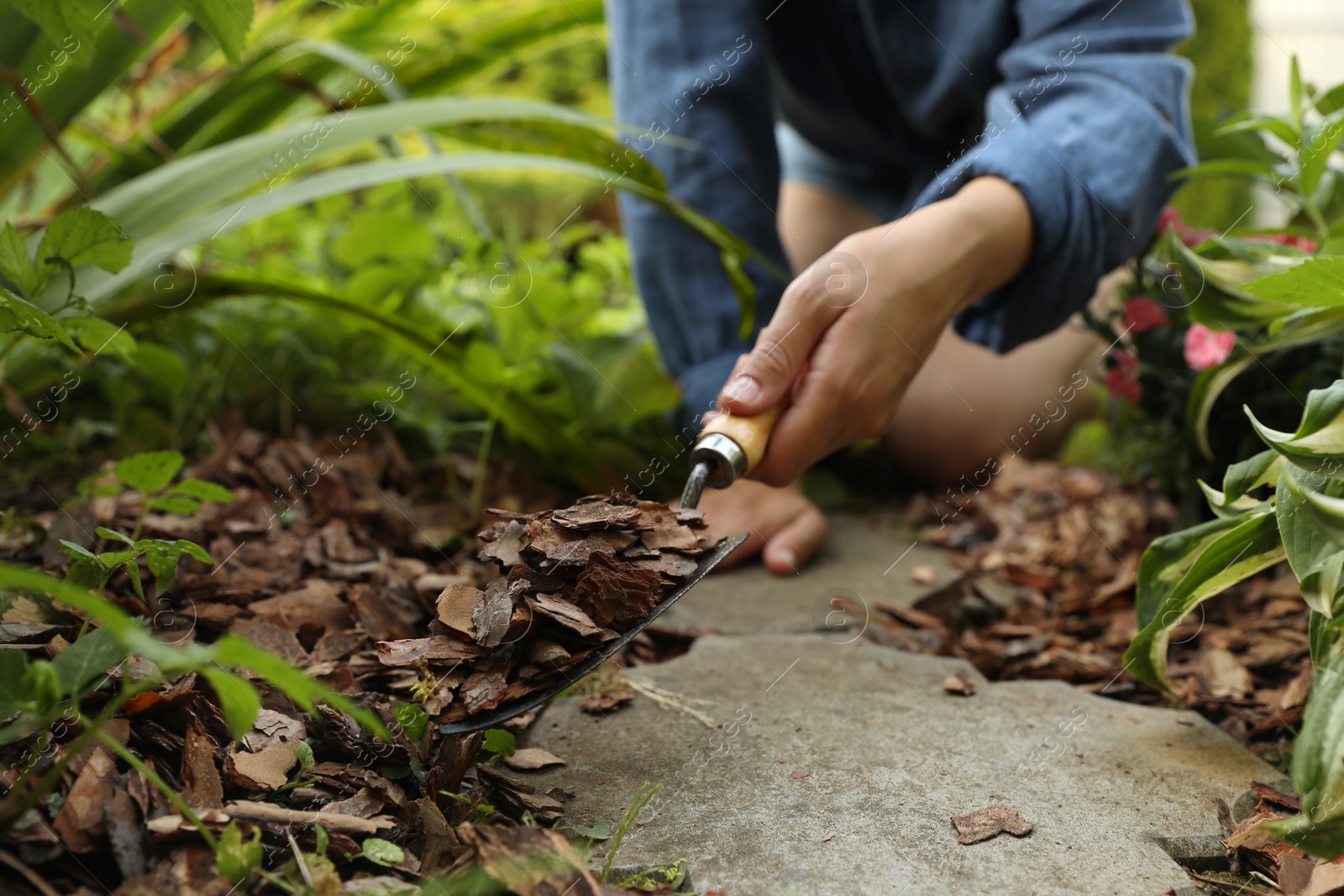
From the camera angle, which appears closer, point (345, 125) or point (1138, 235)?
point (345, 125)

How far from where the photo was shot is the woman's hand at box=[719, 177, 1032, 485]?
3.43 feet

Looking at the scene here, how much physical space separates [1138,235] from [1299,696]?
2.49ft

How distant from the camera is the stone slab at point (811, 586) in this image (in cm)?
133

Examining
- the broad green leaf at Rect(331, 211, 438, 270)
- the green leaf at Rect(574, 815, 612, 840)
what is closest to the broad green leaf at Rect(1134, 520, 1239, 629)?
the green leaf at Rect(574, 815, 612, 840)

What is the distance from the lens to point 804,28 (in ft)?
6.34

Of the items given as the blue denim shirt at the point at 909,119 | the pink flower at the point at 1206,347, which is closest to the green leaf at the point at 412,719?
the blue denim shirt at the point at 909,119

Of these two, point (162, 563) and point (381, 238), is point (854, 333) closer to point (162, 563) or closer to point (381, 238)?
point (162, 563)

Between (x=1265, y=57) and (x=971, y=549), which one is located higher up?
(x=971, y=549)

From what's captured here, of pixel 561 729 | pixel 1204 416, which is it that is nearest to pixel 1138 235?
pixel 1204 416

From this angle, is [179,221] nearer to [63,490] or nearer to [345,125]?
[345,125]

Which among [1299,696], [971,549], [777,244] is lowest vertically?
[971,549]

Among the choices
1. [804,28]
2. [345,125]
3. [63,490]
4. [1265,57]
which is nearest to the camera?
[345,125]

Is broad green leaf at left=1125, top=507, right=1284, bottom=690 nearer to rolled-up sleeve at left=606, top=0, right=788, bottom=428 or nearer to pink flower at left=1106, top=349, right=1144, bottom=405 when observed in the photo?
pink flower at left=1106, top=349, right=1144, bottom=405

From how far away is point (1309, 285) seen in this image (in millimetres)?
767
